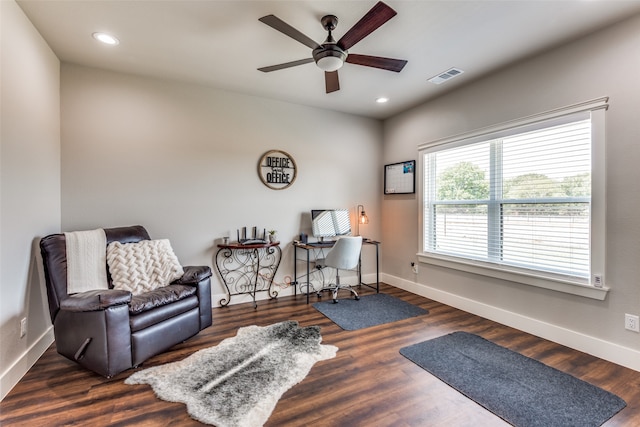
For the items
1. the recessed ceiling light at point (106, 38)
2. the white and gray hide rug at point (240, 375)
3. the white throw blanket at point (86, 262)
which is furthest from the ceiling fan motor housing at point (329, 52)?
the white throw blanket at point (86, 262)

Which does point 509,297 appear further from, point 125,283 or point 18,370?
point 18,370

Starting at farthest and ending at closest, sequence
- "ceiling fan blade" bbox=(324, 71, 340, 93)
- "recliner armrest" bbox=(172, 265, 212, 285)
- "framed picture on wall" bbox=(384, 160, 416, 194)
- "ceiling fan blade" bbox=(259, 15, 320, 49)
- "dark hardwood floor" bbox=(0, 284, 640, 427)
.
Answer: "framed picture on wall" bbox=(384, 160, 416, 194)
"recliner armrest" bbox=(172, 265, 212, 285)
"ceiling fan blade" bbox=(324, 71, 340, 93)
"ceiling fan blade" bbox=(259, 15, 320, 49)
"dark hardwood floor" bbox=(0, 284, 640, 427)

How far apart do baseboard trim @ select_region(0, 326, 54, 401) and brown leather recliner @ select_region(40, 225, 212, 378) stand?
0.23 meters

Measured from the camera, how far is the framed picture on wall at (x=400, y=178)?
4.21 m

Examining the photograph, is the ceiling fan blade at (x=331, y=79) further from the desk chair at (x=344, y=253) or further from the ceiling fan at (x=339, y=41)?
the desk chair at (x=344, y=253)

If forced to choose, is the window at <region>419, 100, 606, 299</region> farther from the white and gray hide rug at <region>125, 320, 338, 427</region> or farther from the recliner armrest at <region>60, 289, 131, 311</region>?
the recliner armrest at <region>60, 289, 131, 311</region>

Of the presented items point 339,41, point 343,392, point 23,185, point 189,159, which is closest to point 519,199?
point 339,41

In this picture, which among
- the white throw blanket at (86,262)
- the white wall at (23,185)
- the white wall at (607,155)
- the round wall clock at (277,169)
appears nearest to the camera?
the white wall at (23,185)

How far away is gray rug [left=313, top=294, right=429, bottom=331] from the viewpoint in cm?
311

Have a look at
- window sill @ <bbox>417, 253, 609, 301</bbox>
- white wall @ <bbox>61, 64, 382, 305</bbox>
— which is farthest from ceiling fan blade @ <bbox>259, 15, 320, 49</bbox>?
window sill @ <bbox>417, 253, 609, 301</bbox>

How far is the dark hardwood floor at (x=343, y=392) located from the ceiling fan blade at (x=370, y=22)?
2427mm

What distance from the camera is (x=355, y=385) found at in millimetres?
1997

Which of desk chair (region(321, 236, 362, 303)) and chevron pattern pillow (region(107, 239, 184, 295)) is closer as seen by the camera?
chevron pattern pillow (region(107, 239, 184, 295))

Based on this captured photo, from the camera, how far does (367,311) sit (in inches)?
135
